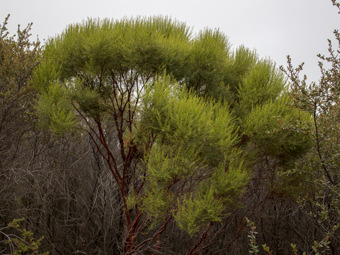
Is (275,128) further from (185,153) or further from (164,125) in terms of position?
(164,125)

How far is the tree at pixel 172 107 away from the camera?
5.25m

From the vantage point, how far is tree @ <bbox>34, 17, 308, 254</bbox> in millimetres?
5246

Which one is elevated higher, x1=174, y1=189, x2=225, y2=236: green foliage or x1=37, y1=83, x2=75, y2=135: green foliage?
x1=37, y1=83, x2=75, y2=135: green foliage

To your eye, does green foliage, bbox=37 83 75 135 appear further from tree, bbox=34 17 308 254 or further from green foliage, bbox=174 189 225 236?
green foliage, bbox=174 189 225 236

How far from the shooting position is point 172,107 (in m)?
5.41

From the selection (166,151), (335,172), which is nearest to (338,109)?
(335,172)

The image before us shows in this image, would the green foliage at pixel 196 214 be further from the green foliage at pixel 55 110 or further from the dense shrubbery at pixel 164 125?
the green foliage at pixel 55 110

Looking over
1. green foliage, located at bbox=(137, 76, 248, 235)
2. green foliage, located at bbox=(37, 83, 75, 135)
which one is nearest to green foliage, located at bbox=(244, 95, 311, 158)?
green foliage, located at bbox=(137, 76, 248, 235)

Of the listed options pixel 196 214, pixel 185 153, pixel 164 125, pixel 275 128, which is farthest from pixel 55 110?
pixel 275 128

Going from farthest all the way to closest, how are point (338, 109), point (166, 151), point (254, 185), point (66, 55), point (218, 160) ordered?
point (254, 185) → point (66, 55) → point (218, 160) → point (166, 151) → point (338, 109)

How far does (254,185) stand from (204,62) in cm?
399

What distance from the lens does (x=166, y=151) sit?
532 centimetres

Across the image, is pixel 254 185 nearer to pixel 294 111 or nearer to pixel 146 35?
pixel 294 111

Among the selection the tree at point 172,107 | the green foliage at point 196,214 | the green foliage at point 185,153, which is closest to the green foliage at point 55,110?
the tree at point 172,107
